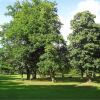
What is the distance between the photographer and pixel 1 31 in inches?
3477

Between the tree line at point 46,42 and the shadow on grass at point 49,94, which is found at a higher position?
the tree line at point 46,42

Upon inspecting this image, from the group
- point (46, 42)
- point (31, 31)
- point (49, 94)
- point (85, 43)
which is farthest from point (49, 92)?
point (31, 31)

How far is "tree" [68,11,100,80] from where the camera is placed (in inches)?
2685

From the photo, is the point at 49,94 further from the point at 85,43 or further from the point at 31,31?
the point at 31,31

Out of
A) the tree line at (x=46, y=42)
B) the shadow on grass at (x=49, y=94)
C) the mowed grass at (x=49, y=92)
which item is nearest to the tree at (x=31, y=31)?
the tree line at (x=46, y=42)

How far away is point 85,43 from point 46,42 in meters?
9.16

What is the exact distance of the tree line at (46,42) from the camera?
6919 centimetres

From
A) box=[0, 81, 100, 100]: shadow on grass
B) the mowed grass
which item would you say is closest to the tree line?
the mowed grass

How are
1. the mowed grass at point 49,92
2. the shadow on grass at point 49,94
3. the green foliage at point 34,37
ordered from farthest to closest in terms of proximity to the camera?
1. the green foliage at point 34,37
2. the mowed grass at point 49,92
3. the shadow on grass at point 49,94

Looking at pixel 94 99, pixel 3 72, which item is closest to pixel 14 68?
pixel 94 99

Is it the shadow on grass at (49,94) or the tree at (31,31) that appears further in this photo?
the tree at (31,31)

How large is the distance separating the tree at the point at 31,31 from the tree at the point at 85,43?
608 centimetres

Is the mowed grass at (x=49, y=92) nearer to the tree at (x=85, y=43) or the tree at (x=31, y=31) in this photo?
the tree at (x=85, y=43)

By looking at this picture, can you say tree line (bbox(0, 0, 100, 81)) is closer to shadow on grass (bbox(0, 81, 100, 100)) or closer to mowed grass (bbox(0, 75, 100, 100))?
mowed grass (bbox(0, 75, 100, 100))
